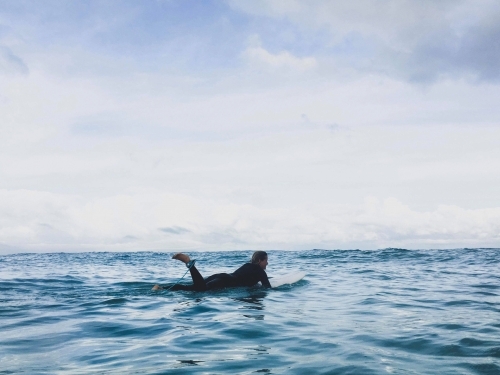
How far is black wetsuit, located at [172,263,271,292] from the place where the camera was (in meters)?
11.9

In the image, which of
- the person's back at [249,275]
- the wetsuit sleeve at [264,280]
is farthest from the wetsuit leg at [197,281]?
the wetsuit sleeve at [264,280]

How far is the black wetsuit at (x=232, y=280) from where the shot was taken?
11906 millimetres

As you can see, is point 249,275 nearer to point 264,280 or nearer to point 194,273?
point 264,280

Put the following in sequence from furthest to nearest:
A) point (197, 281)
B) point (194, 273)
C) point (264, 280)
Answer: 1. point (264, 280)
2. point (197, 281)
3. point (194, 273)

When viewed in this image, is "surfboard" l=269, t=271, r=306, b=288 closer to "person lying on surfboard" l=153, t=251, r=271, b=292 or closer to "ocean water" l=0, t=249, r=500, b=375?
"person lying on surfboard" l=153, t=251, r=271, b=292

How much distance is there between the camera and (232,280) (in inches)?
478

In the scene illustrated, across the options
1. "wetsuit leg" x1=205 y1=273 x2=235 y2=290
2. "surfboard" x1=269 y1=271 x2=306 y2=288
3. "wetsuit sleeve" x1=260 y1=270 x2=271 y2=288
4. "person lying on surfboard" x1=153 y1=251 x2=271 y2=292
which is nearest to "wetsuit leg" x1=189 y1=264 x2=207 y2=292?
"person lying on surfboard" x1=153 y1=251 x2=271 y2=292

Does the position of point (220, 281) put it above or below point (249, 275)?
below

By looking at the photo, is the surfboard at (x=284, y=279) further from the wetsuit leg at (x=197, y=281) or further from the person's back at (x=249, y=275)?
the wetsuit leg at (x=197, y=281)

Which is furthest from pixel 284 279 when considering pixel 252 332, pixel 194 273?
pixel 252 332

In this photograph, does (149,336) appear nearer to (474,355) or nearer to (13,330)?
(13,330)

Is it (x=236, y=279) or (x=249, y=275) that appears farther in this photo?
(x=249, y=275)

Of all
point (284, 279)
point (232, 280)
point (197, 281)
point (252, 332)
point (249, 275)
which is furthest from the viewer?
point (284, 279)

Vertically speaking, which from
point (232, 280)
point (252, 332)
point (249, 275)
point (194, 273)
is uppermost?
point (194, 273)
